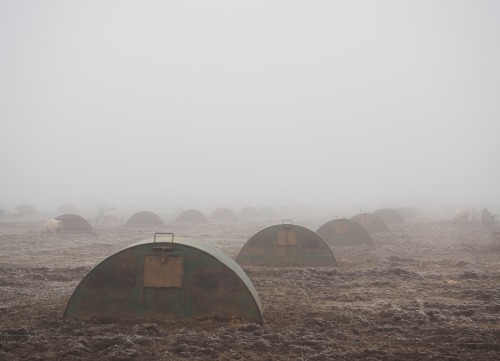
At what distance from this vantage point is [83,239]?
79.6 feet

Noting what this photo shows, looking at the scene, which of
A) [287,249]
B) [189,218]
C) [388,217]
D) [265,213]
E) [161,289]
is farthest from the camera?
[265,213]

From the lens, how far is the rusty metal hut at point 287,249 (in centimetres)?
1587

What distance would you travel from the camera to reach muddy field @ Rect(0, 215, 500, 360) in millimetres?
7141

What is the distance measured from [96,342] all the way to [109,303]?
1.19 metres

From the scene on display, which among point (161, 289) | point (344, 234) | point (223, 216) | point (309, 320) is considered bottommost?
point (309, 320)

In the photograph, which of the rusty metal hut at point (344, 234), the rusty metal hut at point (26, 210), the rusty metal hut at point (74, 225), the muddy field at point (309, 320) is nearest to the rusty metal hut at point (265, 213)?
the rusty metal hut at point (26, 210)

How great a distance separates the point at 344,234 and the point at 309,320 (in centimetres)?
1373

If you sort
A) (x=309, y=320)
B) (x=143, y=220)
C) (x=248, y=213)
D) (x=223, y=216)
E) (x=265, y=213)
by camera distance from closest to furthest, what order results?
(x=309, y=320)
(x=143, y=220)
(x=223, y=216)
(x=248, y=213)
(x=265, y=213)

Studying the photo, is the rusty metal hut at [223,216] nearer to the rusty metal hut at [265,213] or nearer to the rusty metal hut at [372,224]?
the rusty metal hut at [265,213]

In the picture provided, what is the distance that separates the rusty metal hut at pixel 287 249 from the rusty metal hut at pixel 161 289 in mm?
7373

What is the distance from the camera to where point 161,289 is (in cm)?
A: 848

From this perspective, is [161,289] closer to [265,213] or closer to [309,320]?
[309,320]

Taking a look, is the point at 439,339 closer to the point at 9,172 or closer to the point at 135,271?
the point at 135,271

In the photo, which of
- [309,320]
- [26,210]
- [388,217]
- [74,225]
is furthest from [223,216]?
[309,320]
